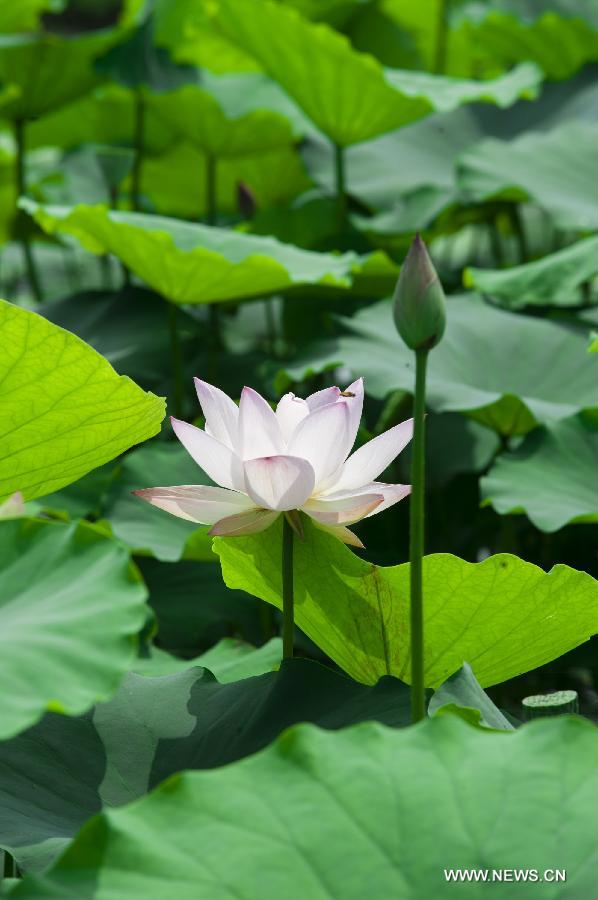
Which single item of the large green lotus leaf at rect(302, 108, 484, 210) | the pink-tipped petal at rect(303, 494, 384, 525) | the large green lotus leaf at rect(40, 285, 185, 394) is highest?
the pink-tipped petal at rect(303, 494, 384, 525)

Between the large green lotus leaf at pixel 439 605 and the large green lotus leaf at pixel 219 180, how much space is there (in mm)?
1654

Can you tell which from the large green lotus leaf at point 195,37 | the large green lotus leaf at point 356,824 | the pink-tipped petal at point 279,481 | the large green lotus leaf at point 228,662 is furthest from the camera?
the large green lotus leaf at point 195,37

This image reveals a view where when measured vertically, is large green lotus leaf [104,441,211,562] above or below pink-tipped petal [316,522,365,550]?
below

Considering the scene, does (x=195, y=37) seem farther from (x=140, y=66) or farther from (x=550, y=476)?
(x=550, y=476)

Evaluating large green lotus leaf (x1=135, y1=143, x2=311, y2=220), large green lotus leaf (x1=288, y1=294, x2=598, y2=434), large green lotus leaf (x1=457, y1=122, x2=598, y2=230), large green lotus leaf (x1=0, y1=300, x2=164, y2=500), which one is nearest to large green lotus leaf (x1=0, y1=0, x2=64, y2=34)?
large green lotus leaf (x1=135, y1=143, x2=311, y2=220)

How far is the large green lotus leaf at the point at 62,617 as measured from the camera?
2.12ft

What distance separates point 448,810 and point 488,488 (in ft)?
2.67

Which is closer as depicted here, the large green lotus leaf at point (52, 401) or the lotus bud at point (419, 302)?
the lotus bud at point (419, 302)

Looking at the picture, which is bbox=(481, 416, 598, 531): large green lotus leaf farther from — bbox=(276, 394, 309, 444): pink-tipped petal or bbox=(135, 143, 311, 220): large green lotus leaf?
bbox=(135, 143, 311, 220): large green lotus leaf

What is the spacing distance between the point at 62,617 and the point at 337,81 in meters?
1.55

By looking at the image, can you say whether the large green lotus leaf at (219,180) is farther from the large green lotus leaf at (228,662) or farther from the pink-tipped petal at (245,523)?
the pink-tipped petal at (245,523)

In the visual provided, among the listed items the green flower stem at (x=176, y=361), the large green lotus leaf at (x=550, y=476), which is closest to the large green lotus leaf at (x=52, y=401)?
the large green lotus leaf at (x=550, y=476)

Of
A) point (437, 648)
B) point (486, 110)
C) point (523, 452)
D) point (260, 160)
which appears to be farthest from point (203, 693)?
point (486, 110)

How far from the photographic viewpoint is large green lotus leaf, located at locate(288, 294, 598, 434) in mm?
1597
